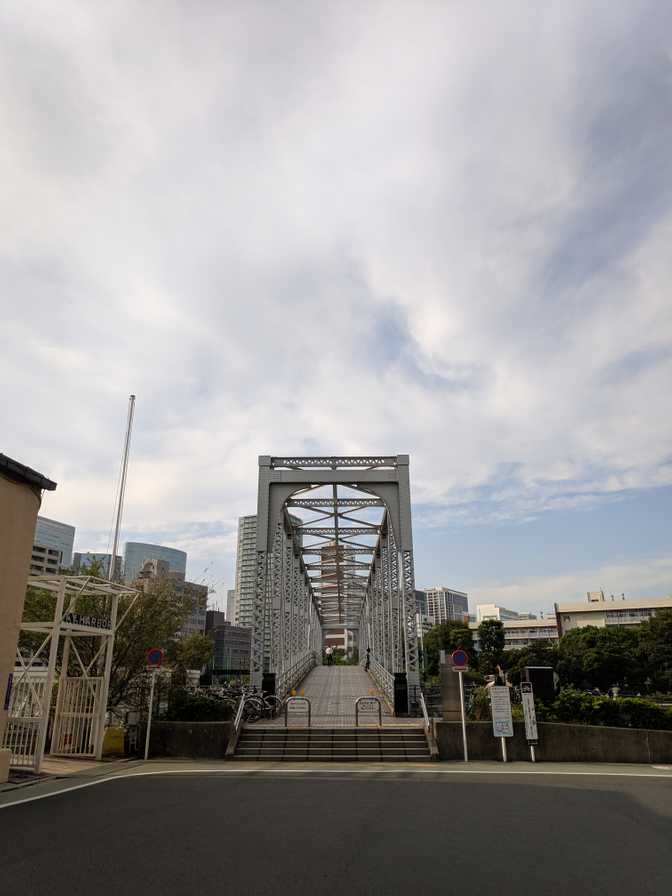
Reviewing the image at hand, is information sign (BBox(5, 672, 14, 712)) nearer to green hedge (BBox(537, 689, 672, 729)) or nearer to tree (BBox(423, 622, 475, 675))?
green hedge (BBox(537, 689, 672, 729))

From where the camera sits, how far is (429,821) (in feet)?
23.8

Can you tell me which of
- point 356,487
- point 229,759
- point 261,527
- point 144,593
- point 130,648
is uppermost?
point 356,487

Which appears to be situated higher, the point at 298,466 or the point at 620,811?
the point at 298,466

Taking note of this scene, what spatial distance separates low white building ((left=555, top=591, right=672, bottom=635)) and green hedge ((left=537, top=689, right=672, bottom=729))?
2718 inches

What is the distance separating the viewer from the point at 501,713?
12812mm

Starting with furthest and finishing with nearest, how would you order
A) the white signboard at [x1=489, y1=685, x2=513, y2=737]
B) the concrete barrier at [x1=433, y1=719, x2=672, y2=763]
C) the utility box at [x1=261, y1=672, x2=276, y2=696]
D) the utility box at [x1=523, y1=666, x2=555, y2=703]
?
the utility box at [x1=261, y1=672, x2=276, y2=696] < the utility box at [x1=523, y1=666, x2=555, y2=703] < the concrete barrier at [x1=433, y1=719, x2=672, y2=763] < the white signboard at [x1=489, y1=685, x2=513, y2=737]

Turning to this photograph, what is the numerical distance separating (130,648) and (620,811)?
13.0m

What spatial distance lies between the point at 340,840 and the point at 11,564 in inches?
272

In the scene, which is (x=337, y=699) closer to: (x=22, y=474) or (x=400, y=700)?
(x=400, y=700)

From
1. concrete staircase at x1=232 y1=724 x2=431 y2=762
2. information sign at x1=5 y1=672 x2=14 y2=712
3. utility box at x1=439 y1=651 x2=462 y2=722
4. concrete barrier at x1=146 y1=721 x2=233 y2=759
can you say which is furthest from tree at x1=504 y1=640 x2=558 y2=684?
information sign at x1=5 y1=672 x2=14 y2=712

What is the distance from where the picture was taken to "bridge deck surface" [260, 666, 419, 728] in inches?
632

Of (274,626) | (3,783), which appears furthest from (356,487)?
(3,783)

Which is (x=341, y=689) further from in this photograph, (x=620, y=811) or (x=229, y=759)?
(x=620, y=811)

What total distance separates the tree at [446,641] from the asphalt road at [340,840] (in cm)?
5543
